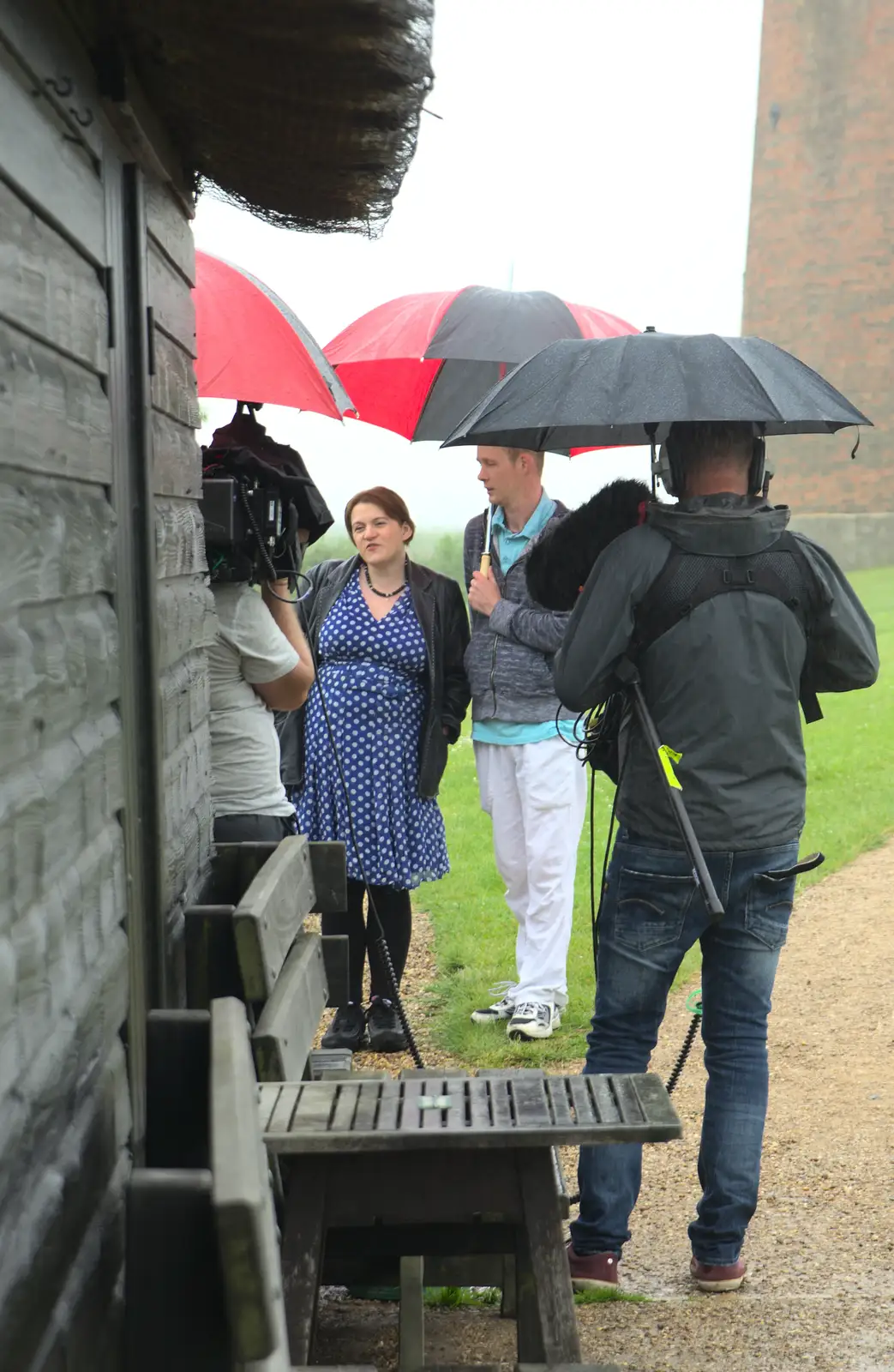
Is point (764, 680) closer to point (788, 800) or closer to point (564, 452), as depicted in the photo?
point (788, 800)

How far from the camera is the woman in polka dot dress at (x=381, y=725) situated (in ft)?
18.0

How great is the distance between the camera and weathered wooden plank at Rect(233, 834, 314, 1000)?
2785 millimetres

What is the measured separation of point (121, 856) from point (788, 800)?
66.4 inches

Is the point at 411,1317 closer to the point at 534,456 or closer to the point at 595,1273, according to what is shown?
the point at 595,1273

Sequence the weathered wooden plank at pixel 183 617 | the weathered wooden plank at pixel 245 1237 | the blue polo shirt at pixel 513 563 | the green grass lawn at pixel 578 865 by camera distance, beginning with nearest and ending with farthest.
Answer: the weathered wooden plank at pixel 245 1237 < the weathered wooden plank at pixel 183 617 < the blue polo shirt at pixel 513 563 < the green grass lawn at pixel 578 865

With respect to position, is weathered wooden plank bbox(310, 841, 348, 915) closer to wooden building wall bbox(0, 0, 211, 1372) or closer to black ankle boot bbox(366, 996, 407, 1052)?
wooden building wall bbox(0, 0, 211, 1372)

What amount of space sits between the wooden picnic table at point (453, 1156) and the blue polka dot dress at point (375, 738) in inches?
96.4

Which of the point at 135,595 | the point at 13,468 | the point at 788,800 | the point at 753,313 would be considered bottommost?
the point at 788,800

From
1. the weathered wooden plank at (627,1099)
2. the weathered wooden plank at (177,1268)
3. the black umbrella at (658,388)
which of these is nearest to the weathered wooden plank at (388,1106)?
the weathered wooden plank at (627,1099)

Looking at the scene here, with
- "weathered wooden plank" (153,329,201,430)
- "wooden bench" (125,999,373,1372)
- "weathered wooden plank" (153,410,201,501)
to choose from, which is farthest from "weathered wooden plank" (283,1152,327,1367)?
"weathered wooden plank" (153,329,201,430)

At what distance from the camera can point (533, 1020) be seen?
221 inches

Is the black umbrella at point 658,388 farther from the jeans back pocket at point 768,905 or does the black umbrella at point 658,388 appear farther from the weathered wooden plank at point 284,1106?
the weathered wooden plank at point 284,1106

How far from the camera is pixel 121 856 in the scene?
247 cm

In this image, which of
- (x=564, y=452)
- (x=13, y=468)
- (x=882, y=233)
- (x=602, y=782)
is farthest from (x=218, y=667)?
(x=882, y=233)
